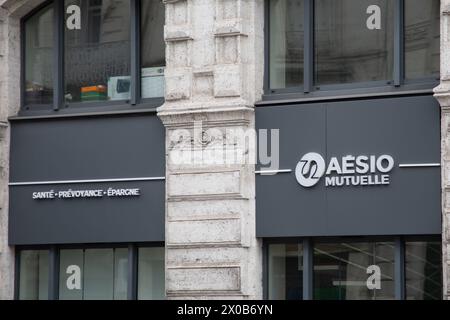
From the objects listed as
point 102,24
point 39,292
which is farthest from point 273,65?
point 39,292

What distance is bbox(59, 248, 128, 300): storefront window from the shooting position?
19.5 m

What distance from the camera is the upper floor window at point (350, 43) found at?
1745cm

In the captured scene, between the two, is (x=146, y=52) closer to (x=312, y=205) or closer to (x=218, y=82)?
(x=218, y=82)

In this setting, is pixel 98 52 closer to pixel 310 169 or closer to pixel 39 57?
pixel 39 57

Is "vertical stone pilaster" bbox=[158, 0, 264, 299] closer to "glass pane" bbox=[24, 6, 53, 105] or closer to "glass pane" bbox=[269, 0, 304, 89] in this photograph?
"glass pane" bbox=[269, 0, 304, 89]

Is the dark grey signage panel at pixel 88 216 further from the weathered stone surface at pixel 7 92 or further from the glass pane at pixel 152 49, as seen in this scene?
the glass pane at pixel 152 49

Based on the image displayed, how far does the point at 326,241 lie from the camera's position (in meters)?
17.9

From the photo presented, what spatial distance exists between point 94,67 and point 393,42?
16.8 ft

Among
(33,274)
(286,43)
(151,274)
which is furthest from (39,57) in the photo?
(286,43)

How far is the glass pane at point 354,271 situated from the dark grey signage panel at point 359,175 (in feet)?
1.01

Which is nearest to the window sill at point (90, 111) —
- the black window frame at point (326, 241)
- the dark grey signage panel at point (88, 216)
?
the dark grey signage panel at point (88, 216)

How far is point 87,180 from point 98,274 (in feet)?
4.89

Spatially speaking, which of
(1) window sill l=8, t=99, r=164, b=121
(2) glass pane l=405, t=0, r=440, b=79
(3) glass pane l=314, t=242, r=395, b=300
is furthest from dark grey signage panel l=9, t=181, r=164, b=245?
(2) glass pane l=405, t=0, r=440, b=79
